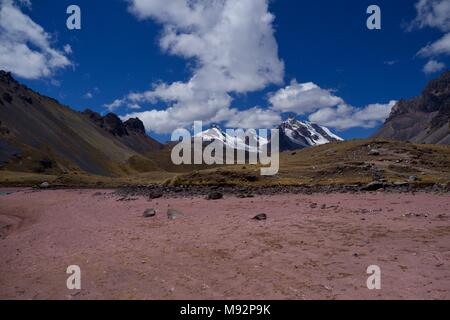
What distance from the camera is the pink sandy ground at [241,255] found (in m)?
12.1

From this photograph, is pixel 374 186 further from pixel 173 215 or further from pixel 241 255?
pixel 241 255

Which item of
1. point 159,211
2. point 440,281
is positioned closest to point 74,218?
point 159,211

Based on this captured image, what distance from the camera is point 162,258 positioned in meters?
16.2

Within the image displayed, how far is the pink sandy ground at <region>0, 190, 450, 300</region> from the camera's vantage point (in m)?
A: 12.1

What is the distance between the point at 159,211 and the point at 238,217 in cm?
828

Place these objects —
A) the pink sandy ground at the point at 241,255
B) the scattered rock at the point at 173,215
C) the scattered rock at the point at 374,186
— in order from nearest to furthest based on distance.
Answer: the pink sandy ground at the point at 241,255 → the scattered rock at the point at 173,215 → the scattered rock at the point at 374,186

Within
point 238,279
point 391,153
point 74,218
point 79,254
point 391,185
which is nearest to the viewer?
point 238,279

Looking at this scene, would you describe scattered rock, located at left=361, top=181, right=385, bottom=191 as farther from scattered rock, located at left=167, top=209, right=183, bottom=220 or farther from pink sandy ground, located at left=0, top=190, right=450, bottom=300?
scattered rock, located at left=167, top=209, right=183, bottom=220

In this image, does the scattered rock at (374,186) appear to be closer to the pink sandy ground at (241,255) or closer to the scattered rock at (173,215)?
the pink sandy ground at (241,255)

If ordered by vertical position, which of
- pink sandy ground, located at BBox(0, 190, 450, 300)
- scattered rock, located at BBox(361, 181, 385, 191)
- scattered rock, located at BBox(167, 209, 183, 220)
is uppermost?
scattered rock, located at BBox(361, 181, 385, 191)

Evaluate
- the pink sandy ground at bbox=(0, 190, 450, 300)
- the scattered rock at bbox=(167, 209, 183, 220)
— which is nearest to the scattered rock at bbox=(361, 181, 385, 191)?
the pink sandy ground at bbox=(0, 190, 450, 300)

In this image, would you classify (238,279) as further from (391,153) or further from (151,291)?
A: (391,153)

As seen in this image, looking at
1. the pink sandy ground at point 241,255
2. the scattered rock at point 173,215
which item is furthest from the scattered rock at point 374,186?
the scattered rock at point 173,215
